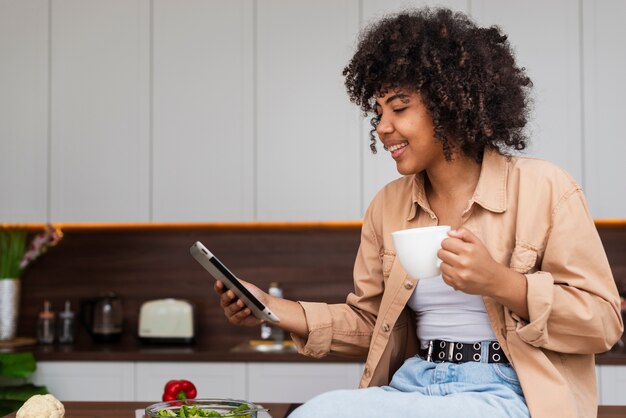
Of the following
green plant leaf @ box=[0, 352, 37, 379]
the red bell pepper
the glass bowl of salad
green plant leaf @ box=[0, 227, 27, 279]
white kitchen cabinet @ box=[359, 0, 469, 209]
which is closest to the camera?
the glass bowl of salad

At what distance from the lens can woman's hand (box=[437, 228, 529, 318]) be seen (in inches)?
52.0

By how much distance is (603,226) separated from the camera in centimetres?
374

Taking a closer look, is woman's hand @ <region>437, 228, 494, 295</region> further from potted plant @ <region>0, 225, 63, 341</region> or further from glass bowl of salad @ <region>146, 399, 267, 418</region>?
potted plant @ <region>0, 225, 63, 341</region>

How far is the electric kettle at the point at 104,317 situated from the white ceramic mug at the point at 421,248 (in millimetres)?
2709

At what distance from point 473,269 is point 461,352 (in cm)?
27

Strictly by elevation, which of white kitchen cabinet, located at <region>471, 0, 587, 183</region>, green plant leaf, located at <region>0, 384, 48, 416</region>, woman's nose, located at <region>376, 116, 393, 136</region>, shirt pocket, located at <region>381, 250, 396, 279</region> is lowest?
green plant leaf, located at <region>0, 384, 48, 416</region>

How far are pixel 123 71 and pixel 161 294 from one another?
104 cm

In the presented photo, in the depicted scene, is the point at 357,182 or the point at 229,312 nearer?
the point at 229,312

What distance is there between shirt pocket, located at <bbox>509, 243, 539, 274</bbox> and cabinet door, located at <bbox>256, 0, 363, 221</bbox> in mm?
2067

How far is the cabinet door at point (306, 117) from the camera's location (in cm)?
361

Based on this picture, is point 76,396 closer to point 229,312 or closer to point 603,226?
point 229,312

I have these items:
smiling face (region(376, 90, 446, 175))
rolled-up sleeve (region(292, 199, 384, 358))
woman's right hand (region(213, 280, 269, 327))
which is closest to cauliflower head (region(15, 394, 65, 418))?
woman's right hand (region(213, 280, 269, 327))

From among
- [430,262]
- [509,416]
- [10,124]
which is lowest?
[509,416]

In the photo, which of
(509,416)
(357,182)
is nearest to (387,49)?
(509,416)
